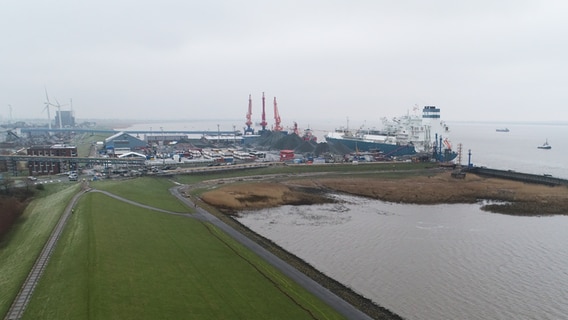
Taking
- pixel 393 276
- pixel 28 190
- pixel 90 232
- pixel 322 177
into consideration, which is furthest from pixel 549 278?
pixel 28 190

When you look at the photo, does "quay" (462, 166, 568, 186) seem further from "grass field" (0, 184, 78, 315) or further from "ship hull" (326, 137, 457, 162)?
"grass field" (0, 184, 78, 315)

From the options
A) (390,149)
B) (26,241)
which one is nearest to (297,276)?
(26,241)

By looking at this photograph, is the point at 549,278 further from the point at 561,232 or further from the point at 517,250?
the point at 561,232

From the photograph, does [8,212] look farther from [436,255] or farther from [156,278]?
[436,255]

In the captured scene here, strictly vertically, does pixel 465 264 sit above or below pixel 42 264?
below

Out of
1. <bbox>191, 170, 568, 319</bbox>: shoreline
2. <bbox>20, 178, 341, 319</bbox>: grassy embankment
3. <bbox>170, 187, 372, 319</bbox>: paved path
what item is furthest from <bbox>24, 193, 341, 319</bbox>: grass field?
<bbox>191, 170, 568, 319</bbox>: shoreline
